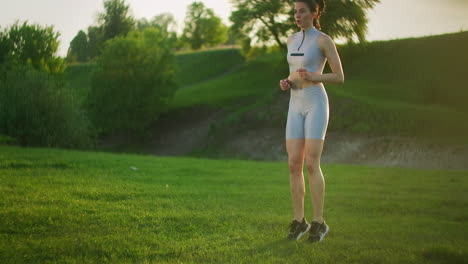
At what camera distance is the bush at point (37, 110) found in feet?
90.6

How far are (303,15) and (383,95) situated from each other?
108ft

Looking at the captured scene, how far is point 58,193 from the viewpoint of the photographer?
934 cm

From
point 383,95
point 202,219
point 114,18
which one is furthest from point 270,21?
point 202,219

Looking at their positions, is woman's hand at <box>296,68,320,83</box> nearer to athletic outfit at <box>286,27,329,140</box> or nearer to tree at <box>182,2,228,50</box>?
athletic outfit at <box>286,27,329,140</box>

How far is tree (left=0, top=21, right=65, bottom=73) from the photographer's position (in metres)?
33.1

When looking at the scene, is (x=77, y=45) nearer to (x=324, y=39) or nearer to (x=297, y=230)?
(x=324, y=39)

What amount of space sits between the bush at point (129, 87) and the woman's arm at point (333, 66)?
4060 cm

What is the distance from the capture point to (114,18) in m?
56.8

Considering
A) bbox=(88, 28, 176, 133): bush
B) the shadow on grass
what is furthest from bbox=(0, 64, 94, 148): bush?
the shadow on grass

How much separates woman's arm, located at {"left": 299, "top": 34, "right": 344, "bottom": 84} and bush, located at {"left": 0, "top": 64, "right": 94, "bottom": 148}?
25.3m

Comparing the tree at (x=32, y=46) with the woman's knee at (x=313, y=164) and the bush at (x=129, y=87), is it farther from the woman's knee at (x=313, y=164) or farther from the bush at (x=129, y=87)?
the woman's knee at (x=313, y=164)

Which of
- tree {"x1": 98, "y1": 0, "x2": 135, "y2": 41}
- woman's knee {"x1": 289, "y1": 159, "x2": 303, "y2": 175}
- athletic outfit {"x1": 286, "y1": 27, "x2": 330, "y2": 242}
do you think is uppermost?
tree {"x1": 98, "y1": 0, "x2": 135, "y2": 41}

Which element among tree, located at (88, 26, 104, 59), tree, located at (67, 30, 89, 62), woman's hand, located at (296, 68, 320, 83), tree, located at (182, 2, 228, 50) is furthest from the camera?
tree, located at (182, 2, 228, 50)

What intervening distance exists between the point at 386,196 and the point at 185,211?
5921 mm
